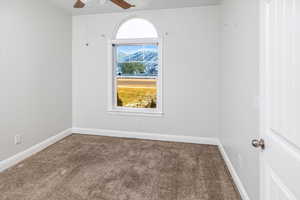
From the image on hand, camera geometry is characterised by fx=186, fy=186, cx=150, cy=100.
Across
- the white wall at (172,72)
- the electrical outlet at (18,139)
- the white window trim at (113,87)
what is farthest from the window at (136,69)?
the electrical outlet at (18,139)

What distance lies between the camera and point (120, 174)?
2.42 meters

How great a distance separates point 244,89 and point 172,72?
182 cm

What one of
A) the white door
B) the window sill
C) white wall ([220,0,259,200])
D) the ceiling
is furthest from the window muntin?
the white door

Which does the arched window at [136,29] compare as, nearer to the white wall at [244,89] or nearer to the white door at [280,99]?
the white wall at [244,89]

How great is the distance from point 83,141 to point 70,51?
74.4 inches

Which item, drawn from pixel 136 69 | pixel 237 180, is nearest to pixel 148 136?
pixel 136 69

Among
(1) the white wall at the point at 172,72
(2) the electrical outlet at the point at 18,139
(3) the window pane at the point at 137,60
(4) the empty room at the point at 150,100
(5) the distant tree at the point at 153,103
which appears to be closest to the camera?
(4) the empty room at the point at 150,100

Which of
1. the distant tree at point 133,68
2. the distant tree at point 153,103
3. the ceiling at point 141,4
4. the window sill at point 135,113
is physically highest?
the ceiling at point 141,4

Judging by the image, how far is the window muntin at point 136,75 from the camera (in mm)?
3797

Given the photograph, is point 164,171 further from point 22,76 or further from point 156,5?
point 156,5

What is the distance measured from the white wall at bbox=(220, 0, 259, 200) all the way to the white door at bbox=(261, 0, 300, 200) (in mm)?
483

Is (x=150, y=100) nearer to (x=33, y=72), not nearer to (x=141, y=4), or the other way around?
(x=141, y=4)

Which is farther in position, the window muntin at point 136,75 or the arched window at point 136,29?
the window muntin at point 136,75

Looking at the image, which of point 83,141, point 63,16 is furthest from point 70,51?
point 83,141
